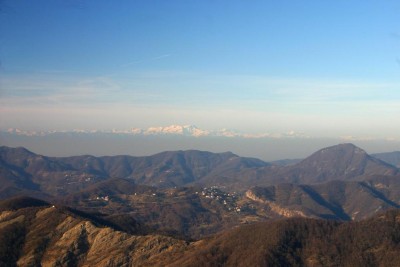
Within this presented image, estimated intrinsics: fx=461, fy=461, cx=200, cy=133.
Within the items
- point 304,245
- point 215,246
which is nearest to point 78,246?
point 215,246

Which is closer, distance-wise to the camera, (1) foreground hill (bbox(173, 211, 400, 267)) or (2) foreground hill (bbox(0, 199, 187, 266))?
(1) foreground hill (bbox(173, 211, 400, 267))

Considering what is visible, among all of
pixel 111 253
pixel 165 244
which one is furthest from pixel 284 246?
pixel 111 253

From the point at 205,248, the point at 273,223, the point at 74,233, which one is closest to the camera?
the point at 205,248

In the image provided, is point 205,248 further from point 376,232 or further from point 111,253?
point 376,232

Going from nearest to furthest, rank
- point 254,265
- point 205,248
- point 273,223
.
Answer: point 254,265 → point 205,248 → point 273,223

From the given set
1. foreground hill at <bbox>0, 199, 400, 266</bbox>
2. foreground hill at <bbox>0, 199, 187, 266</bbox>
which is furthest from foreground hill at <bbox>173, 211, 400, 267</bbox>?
foreground hill at <bbox>0, 199, 187, 266</bbox>

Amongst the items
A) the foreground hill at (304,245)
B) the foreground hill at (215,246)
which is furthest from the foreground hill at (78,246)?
the foreground hill at (304,245)

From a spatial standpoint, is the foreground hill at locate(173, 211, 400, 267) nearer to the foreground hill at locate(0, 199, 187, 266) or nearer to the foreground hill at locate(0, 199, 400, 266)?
the foreground hill at locate(0, 199, 400, 266)

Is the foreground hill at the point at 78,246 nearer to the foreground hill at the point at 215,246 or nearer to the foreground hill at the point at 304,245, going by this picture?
the foreground hill at the point at 215,246
